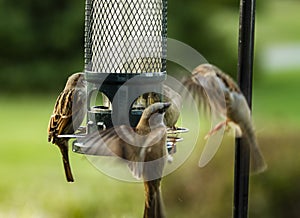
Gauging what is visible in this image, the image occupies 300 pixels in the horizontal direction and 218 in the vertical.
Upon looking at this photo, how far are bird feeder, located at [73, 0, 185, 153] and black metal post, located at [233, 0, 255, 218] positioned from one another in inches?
16.4

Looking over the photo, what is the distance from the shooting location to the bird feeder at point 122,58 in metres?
2.13

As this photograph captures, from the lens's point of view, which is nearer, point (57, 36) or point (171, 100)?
point (171, 100)

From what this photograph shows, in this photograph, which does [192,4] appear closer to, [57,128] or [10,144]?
[10,144]

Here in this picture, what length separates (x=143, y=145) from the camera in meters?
1.98

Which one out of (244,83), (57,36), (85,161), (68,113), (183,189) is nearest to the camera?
(244,83)

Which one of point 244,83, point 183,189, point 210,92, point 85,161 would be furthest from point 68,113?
point 85,161

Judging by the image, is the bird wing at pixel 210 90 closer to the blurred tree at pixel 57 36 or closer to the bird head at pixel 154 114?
the bird head at pixel 154 114

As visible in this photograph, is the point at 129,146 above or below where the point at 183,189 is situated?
above

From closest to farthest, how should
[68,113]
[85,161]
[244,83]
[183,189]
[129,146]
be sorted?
[244,83]
[129,146]
[68,113]
[183,189]
[85,161]

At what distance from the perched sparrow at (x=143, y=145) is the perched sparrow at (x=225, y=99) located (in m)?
0.12

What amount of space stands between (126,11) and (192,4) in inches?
187

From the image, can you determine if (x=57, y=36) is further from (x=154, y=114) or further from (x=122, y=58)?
(x=154, y=114)

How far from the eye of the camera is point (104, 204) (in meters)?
3.92

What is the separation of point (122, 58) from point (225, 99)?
37 centimetres
